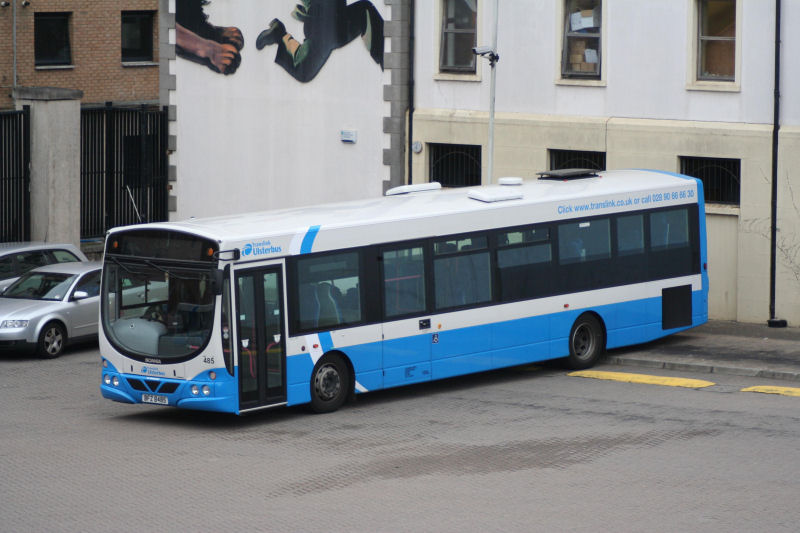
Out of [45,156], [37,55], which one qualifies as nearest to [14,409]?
[45,156]

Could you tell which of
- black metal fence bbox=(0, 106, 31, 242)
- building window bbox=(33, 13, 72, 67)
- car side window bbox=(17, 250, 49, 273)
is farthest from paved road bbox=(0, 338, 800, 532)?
building window bbox=(33, 13, 72, 67)

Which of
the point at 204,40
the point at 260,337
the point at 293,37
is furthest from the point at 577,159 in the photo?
the point at 260,337

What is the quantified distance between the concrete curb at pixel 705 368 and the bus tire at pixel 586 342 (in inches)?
25.5

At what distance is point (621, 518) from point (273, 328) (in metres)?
5.78

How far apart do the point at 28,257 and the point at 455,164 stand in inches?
340

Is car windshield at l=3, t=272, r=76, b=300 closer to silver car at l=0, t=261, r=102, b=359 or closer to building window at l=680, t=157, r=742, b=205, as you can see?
silver car at l=0, t=261, r=102, b=359

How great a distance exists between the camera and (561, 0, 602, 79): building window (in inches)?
984

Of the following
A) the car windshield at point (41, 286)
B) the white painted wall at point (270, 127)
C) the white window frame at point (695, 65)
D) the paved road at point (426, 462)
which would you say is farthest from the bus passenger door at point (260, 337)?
the white painted wall at point (270, 127)

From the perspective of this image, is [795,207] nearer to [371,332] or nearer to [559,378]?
[559,378]

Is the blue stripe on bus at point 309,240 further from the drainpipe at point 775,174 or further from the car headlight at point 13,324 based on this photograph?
the drainpipe at point 775,174

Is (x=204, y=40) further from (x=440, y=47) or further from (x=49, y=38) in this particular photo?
(x=49, y=38)

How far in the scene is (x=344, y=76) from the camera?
28125 mm

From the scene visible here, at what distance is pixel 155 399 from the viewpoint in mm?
15758

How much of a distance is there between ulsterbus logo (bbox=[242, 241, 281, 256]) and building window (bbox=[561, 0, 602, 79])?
11.1 meters
